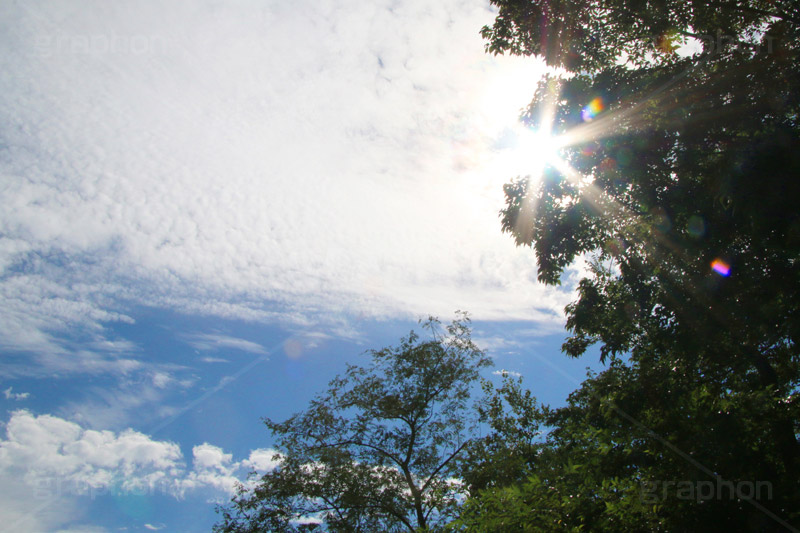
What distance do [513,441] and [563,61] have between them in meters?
16.1

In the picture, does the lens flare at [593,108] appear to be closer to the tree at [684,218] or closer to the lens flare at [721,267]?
the tree at [684,218]

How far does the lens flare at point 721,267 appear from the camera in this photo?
9.83m

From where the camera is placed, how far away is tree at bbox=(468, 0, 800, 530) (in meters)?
6.92

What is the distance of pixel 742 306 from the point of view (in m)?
9.76

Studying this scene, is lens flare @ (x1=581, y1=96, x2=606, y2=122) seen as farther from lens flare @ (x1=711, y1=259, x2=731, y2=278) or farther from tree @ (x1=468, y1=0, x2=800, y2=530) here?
lens flare @ (x1=711, y1=259, x2=731, y2=278)

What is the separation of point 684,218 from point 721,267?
134 centimetres

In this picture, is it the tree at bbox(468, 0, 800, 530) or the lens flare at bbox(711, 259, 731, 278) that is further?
the lens flare at bbox(711, 259, 731, 278)

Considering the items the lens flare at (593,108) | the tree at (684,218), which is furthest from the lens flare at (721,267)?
the lens flare at (593,108)

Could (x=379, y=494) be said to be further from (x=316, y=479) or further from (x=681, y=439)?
(x=681, y=439)

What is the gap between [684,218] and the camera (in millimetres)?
10344

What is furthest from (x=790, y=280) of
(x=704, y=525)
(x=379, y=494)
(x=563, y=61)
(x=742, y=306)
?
(x=379, y=494)

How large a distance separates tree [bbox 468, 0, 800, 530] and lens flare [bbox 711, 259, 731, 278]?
0.11ft

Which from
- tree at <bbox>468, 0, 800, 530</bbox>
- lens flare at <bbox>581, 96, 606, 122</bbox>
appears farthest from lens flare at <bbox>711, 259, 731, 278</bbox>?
lens flare at <bbox>581, 96, 606, 122</bbox>

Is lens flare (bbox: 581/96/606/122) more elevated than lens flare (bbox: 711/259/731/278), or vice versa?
lens flare (bbox: 581/96/606/122)
